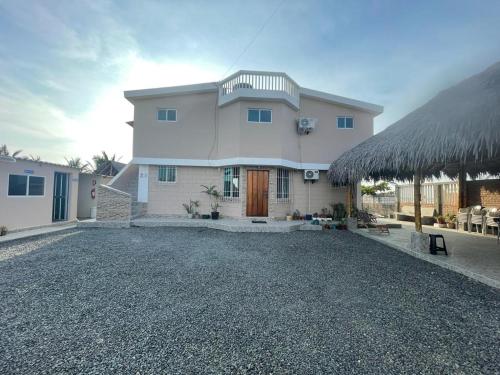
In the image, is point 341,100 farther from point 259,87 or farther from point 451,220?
point 451,220

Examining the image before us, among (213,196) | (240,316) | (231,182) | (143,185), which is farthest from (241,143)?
(240,316)

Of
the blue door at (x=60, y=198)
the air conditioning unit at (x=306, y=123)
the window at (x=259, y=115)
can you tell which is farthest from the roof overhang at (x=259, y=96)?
the blue door at (x=60, y=198)

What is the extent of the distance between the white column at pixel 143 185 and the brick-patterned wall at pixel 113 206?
1.65 metres

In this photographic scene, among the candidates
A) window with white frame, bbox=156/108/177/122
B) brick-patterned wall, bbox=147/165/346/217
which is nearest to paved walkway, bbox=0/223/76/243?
brick-patterned wall, bbox=147/165/346/217

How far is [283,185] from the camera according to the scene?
11617 millimetres

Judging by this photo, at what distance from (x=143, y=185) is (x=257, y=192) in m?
6.08

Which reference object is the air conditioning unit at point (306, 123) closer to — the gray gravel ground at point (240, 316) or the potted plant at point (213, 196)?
the potted plant at point (213, 196)

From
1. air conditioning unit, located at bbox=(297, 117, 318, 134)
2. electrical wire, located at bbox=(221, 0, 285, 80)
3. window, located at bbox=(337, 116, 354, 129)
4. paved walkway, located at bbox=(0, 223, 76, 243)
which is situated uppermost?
electrical wire, located at bbox=(221, 0, 285, 80)

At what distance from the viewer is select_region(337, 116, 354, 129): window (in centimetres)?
1262

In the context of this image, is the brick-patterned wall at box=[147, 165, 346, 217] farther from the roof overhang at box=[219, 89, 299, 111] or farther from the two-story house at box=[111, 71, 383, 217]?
the roof overhang at box=[219, 89, 299, 111]

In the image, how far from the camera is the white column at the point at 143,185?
11797mm

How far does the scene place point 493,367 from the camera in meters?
2.14

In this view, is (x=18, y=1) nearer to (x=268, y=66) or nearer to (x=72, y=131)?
(x=72, y=131)

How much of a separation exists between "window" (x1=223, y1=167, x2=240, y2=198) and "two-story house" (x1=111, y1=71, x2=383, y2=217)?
0.17 ft
